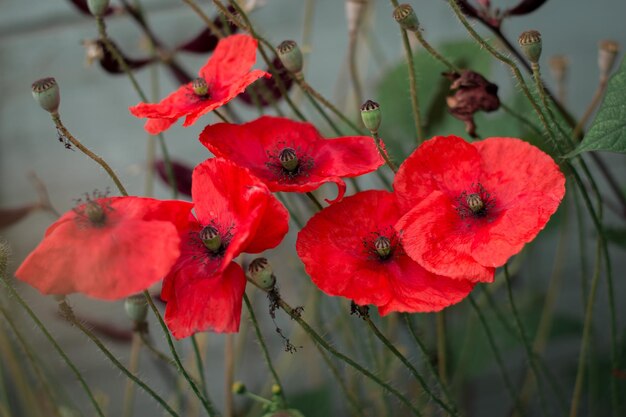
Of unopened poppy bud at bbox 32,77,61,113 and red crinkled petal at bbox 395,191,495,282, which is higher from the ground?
unopened poppy bud at bbox 32,77,61,113

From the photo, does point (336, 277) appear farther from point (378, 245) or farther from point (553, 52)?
point (553, 52)

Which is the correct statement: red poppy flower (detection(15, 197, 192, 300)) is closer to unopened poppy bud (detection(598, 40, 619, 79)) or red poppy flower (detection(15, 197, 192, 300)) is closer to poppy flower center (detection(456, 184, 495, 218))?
poppy flower center (detection(456, 184, 495, 218))

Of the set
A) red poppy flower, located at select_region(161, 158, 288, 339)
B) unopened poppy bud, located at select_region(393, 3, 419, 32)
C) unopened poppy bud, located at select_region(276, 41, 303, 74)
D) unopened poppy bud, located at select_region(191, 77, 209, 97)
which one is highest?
unopened poppy bud, located at select_region(191, 77, 209, 97)

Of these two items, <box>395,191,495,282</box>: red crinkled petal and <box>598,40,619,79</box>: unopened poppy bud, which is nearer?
<box>395,191,495,282</box>: red crinkled petal

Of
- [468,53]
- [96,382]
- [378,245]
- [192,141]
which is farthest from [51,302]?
[378,245]

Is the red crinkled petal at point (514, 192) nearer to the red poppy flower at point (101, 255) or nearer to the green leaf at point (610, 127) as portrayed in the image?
the green leaf at point (610, 127)

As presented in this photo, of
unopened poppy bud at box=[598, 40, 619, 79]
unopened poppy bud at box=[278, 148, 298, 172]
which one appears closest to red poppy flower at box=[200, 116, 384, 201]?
unopened poppy bud at box=[278, 148, 298, 172]
